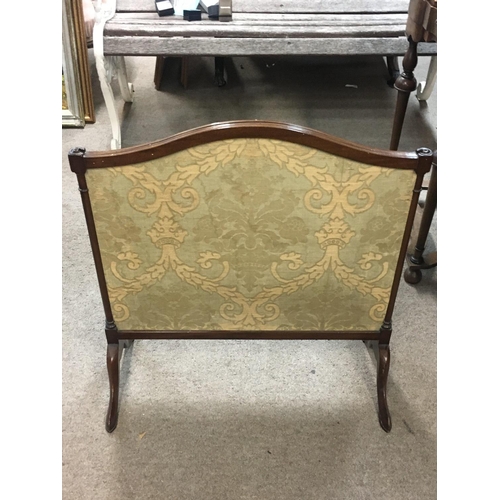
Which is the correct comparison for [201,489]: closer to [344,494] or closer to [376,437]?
[344,494]

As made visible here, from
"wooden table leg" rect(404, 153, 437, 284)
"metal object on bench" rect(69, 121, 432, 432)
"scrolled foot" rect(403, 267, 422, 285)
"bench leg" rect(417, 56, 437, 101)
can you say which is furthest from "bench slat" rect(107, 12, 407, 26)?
"metal object on bench" rect(69, 121, 432, 432)

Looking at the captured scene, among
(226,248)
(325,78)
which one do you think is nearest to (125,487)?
(226,248)

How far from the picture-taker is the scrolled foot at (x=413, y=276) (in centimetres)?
161

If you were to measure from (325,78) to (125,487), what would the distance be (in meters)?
1.91

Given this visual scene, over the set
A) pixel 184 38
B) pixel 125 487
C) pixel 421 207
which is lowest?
pixel 125 487

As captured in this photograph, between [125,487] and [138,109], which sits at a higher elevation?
[138,109]

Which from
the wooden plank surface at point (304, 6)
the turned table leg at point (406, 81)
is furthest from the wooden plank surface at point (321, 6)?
the turned table leg at point (406, 81)

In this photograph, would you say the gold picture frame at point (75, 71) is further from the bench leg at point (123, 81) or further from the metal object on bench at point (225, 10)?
the metal object on bench at point (225, 10)

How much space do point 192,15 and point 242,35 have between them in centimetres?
19

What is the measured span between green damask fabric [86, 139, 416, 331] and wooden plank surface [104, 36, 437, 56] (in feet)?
3.43

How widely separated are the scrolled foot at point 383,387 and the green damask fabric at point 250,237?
4.6 inches

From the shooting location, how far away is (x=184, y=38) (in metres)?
1.87

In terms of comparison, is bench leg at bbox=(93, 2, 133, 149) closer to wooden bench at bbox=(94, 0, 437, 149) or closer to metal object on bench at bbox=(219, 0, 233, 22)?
wooden bench at bbox=(94, 0, 437, 149)

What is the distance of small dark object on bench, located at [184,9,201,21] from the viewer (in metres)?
1.90
